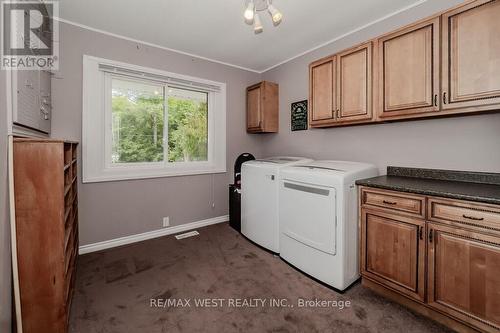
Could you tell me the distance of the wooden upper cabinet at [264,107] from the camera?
3428 mm

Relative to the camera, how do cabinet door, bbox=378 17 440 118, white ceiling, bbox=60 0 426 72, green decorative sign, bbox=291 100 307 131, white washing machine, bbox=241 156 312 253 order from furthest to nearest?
green decorative sign, bbox=291 100 307 131 < white washing machine, bbox=241 156 312 253 < white ceiling, bbox=60 0 426 72 < cabinet door, bbox=378 17 440 118

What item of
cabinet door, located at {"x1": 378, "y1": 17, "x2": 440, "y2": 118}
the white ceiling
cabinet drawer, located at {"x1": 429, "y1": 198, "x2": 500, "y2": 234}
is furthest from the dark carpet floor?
the white ceiling

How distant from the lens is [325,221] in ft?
6.43

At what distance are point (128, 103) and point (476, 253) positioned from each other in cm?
346

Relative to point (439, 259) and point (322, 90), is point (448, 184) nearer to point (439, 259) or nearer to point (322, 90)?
point (439, 259)

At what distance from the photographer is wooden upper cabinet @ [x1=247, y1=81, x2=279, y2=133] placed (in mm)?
3428

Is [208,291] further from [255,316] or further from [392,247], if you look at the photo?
[392,247]

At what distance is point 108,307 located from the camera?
1.71 metres

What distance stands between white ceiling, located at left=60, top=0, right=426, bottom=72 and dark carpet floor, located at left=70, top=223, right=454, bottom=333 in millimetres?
2467

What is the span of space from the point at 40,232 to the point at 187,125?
2.28 metres

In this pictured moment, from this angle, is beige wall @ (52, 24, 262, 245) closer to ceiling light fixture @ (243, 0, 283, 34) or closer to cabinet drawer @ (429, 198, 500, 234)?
ceiling light fixture @ (243, 0, 283, 34)

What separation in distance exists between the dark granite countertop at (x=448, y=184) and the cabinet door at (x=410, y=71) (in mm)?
577

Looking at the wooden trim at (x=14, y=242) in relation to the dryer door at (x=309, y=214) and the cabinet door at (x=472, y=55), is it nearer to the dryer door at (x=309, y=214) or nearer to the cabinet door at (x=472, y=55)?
the dryer door at (x=309, y=214)

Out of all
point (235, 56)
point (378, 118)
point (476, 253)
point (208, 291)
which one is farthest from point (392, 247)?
point (235, 56)
